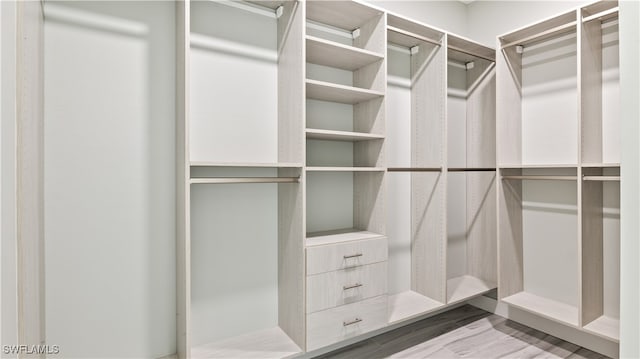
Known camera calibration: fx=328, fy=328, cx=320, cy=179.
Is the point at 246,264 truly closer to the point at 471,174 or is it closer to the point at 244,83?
the point at 244,83

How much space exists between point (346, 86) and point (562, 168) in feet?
5.89

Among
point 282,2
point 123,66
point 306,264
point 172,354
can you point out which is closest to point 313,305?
point 306,264

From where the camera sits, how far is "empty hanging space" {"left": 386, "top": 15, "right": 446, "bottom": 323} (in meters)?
2.43

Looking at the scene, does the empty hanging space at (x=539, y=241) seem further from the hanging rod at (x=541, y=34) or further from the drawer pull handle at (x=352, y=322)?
the drawer pull handle at (x=352, y=322)

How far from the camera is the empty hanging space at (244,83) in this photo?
6.08 ft

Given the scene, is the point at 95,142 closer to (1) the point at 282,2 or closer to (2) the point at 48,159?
(2) the point at 48,159

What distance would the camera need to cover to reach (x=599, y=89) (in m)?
2.22

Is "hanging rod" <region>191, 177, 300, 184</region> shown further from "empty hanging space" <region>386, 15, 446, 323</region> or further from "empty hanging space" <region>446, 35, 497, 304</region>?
"empty hanging space" <region>446, 35, 497, 304</region>

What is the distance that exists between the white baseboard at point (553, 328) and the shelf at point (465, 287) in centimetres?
24

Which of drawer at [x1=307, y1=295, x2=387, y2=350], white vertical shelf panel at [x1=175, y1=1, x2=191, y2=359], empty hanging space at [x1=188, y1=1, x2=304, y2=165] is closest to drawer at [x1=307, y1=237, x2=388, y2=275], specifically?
drawer at [x1=307, y1=295, x2=387, y2=350]

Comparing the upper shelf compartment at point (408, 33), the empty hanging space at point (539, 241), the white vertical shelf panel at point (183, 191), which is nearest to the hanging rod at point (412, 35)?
the upper shelf compartment at point (408, 33)

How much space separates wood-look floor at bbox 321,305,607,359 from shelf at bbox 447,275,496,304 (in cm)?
28

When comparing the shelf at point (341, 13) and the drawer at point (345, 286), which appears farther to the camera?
the shelf at point (341, 13)

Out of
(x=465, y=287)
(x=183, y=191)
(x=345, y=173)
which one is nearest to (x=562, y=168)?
(x=465, y=287)
